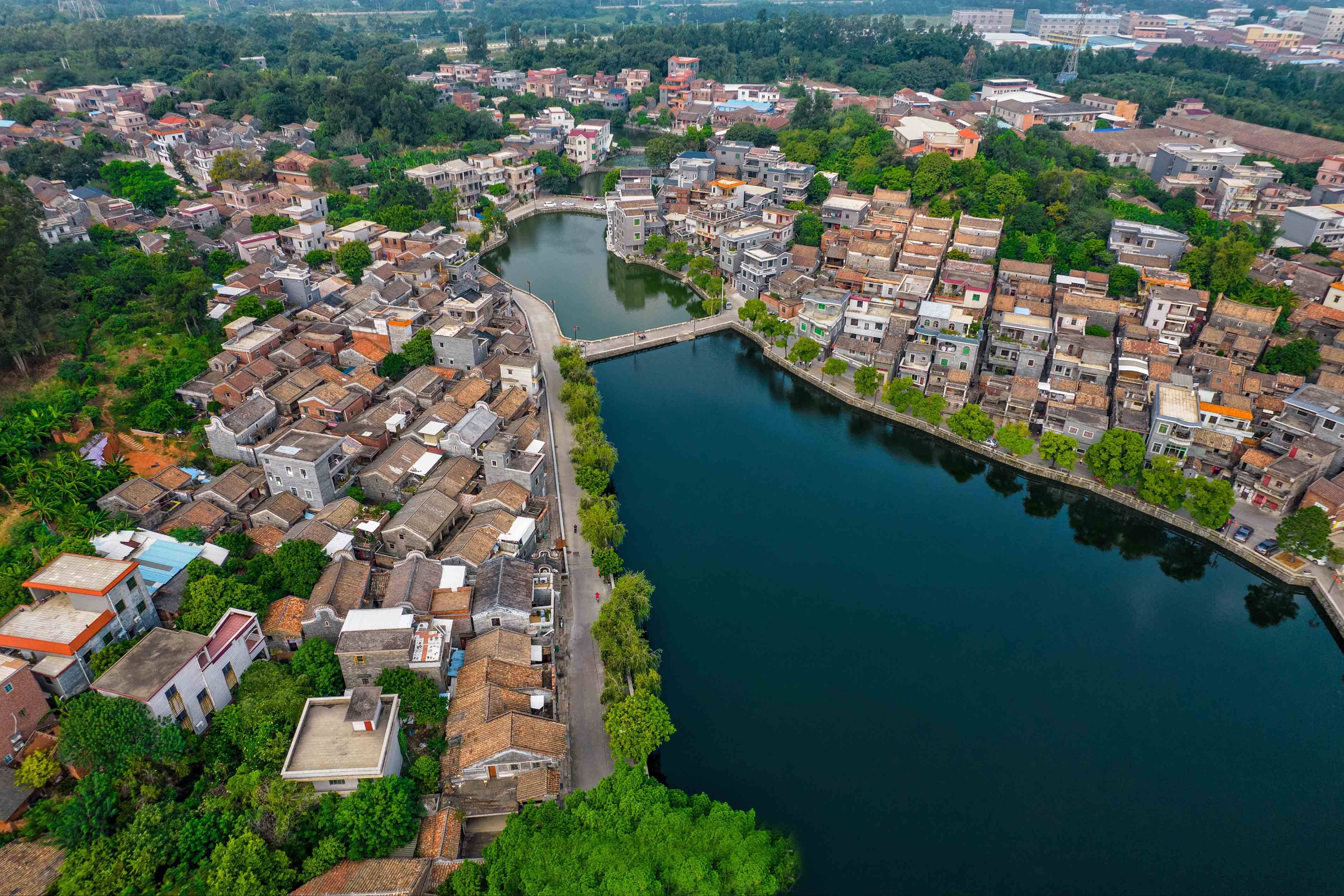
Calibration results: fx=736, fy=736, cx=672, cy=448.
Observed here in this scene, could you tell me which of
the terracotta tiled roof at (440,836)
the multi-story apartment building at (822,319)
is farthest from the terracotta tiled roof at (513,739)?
the multi-story apartment building at (822,319)

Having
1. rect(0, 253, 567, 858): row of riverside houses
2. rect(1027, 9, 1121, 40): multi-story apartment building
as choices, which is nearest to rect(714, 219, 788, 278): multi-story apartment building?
rect(0, 253, 567, 858): row of riverside houses

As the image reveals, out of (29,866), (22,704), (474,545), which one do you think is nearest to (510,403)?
(474,545)

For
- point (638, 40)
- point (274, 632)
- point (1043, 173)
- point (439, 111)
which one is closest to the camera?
point (274, 632)

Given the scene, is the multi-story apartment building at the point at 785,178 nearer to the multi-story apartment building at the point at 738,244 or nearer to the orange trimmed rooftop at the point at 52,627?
the multi-story apartment building at the point at 738,244

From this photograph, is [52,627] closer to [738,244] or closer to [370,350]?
[370,350]

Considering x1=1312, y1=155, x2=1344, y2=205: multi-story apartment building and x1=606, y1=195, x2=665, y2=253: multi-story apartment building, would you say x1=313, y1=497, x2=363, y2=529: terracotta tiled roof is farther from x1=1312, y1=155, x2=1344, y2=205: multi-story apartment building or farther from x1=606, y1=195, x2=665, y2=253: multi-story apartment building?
x1=1312, y1=155, x2=1344, y2=205: multi-story apartment building

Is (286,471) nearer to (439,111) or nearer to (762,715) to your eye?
(762,715)

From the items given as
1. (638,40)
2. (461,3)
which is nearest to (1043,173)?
(638,40)
